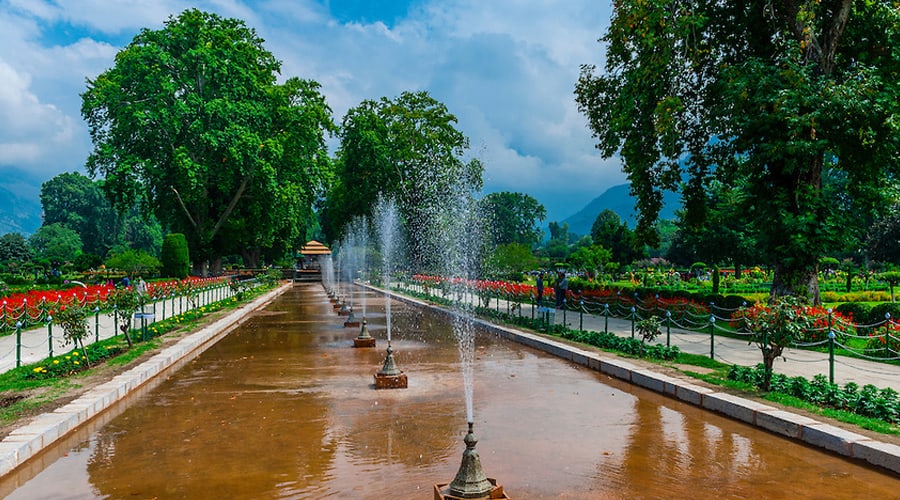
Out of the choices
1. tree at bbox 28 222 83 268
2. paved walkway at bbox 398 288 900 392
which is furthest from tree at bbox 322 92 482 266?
tree at bbox 28 222 83 268

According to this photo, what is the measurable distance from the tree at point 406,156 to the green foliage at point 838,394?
29652mm

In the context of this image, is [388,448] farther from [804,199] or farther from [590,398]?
[804,199]

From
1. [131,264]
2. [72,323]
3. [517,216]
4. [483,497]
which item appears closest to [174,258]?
[131,264]

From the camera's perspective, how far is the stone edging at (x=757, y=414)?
558cm

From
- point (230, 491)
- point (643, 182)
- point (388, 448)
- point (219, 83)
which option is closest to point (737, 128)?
point (643, 182)

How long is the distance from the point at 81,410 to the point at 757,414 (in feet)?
25.0

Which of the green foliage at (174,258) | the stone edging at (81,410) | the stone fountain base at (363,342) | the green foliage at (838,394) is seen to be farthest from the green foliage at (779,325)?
the green foliage at (174,258)

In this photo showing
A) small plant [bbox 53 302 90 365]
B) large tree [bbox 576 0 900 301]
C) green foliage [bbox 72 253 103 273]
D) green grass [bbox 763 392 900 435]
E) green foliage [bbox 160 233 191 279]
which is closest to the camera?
green grass [bbox 763 392 900 435]

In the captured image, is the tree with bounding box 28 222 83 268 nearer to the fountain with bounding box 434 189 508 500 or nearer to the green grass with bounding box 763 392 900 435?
the fountain with bounding box 434 189 508 500

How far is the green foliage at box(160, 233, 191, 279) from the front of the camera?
3294 cm

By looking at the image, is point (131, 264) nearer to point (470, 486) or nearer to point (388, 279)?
point (388, 279)

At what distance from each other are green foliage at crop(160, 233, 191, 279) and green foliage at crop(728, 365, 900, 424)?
101 feet

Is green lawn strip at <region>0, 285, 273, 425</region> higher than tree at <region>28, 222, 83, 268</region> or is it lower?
lower

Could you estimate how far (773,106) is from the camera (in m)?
13.2
